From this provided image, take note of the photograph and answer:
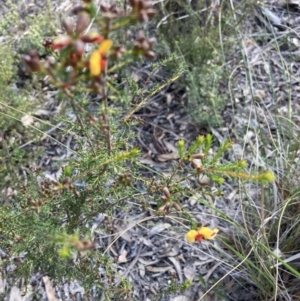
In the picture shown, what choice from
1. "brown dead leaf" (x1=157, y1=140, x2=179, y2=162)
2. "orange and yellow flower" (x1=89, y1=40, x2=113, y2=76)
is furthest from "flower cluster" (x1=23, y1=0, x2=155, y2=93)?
"brown dead leaf" (x1=157, y1=140, x2=179, y2=162)

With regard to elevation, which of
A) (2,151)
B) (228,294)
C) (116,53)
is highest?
(116,53)

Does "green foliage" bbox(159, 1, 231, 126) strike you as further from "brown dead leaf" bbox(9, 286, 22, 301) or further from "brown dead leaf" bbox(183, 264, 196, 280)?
"brown dead leaf" bbox(9, 286, 22, 301)

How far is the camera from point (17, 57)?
2.30 m

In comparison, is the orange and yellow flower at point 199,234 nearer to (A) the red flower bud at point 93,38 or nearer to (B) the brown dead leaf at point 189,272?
(A) the red flower bud at point 93,38

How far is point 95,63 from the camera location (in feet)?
2.66

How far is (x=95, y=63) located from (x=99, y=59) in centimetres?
1

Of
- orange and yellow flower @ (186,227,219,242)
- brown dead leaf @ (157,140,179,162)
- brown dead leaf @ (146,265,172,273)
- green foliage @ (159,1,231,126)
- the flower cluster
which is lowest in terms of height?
brown dead leaf @ (146,265,172,273)

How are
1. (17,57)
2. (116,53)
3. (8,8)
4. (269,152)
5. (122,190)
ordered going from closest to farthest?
1. (116,53)
2. (122,190)
3. (269,152)
4. (17,57)
5. (8,8)

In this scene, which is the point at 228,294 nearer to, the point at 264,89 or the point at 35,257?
the point at 35,257

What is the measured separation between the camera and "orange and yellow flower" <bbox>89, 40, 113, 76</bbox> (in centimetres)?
81

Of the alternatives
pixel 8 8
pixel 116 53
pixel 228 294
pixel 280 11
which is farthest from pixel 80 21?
pixel 280 11

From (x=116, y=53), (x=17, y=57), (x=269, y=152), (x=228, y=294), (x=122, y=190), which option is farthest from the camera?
(x=17, y=57)

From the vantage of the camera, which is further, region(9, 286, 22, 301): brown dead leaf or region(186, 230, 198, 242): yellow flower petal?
region(9, 286, 22, 301): brown dead leaf

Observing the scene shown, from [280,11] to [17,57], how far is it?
52.8 inches
